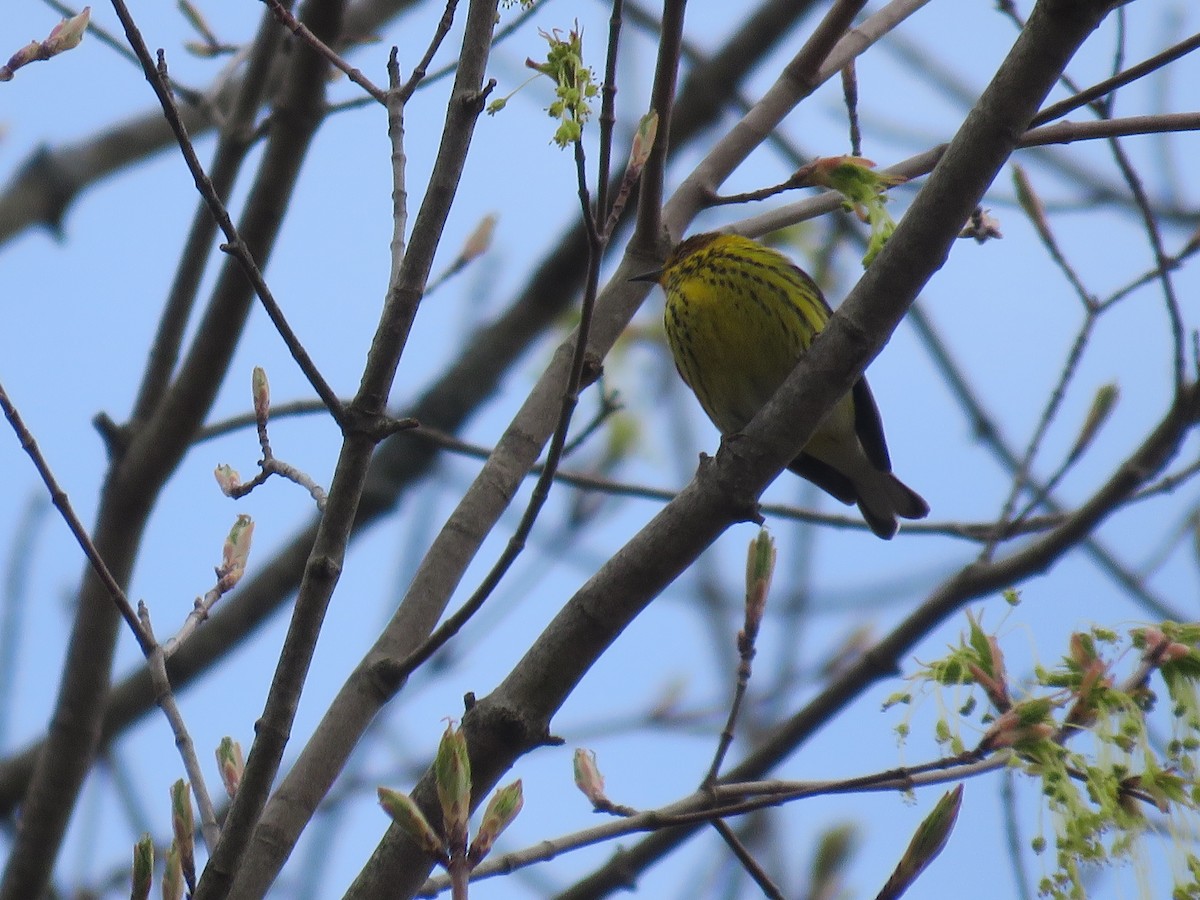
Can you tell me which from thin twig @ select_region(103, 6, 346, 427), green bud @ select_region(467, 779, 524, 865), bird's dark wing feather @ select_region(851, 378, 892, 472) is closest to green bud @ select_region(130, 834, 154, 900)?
green bud @ select_region(467, 779, 524, 865)

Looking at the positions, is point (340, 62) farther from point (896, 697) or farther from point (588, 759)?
point (896, 697)

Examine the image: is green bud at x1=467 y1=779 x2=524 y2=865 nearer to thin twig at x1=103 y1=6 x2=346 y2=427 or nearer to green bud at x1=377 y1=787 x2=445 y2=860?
green bud at x1=377 y1=787 x2=445 y2=860

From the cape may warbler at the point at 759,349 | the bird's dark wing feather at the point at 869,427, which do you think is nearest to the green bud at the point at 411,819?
the cape may warbler at the point at 759,349

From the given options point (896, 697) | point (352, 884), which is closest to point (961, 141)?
point (896, 697)

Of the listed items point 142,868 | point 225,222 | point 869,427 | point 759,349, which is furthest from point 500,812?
point 869,427

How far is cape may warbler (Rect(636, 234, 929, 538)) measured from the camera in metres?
4.59

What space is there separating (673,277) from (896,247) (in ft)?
8.80

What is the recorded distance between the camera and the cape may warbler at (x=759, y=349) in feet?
15.0

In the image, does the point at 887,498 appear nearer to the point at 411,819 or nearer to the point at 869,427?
the point at 869,427

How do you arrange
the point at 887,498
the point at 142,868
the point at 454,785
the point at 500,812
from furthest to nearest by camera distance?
the point at 887,498 → the point at 142,868 → the point at 500,812 → the point at 454,785

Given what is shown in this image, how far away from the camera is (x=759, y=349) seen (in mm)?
4582

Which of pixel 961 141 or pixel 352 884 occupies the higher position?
pixel 961 141

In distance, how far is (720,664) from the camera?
431cm

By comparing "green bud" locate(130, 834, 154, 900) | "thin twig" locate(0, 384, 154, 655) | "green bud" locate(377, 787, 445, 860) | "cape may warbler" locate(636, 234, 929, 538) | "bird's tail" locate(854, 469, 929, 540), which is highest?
"cape may warbler" locate(636, 234, 929, 538)
